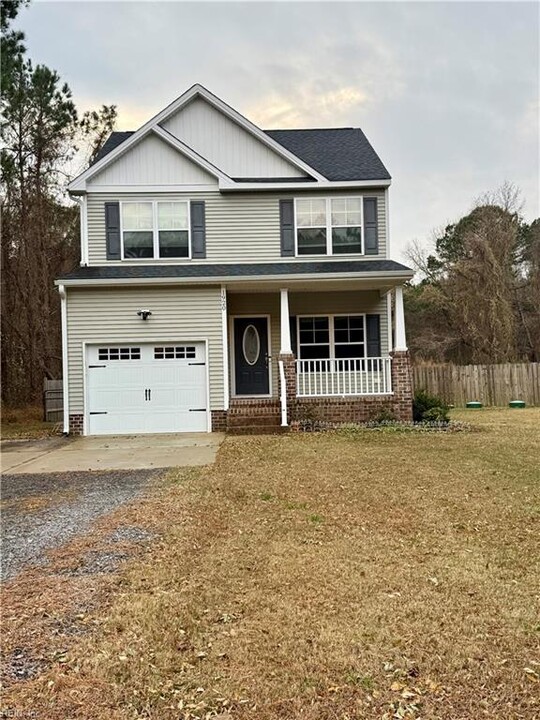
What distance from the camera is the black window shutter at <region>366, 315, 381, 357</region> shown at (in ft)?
47.2

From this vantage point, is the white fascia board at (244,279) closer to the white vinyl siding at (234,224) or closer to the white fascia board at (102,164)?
the white vinyl siding at (234,224)

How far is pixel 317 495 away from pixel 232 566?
7.77 ft

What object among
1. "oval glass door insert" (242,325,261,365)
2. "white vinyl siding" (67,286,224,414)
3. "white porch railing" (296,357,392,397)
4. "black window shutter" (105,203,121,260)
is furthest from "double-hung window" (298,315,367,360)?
"black window shutter" (105,203,121,260)

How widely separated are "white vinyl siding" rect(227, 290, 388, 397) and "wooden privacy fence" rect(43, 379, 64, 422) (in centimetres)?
717

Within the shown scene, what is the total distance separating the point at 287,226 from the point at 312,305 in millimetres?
2118

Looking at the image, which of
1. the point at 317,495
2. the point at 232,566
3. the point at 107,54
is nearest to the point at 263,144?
the point at 107,54

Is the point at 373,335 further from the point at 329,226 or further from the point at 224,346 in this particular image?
the point at 224,346

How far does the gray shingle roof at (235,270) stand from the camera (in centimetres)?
1280

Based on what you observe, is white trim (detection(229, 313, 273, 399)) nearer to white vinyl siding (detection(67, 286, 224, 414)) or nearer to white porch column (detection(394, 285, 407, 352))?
white vinyl siding (detection(67, 286, 224, 414))

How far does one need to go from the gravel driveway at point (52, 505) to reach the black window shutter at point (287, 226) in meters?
7.75

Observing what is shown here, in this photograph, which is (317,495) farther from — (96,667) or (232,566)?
(96,667)

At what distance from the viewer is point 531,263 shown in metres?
29.5

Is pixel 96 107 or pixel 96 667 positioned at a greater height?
pixel 96 107

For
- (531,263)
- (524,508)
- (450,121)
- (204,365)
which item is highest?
(450,121)
